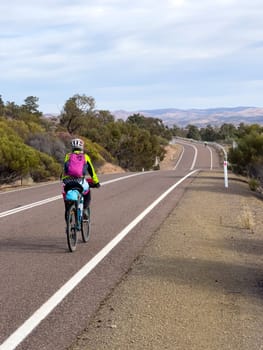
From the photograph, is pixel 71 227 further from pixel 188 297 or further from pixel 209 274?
pixel 188 297

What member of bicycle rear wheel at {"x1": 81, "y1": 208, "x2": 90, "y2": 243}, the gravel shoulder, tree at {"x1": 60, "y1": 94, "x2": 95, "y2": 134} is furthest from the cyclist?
tree at {"x1": 60, "y1": 94, "x2": 95, "y2": 134}

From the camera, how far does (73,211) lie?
9641 millimetres

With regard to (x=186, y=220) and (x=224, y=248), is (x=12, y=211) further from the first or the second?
(x=224, y=248)

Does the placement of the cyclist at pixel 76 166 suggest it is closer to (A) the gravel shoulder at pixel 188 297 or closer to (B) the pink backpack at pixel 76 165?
(B) the pink backpack at pixel 76 165

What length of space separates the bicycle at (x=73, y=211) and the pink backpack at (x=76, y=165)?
159 millimetres

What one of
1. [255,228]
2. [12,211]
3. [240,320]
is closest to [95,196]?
[12,211]

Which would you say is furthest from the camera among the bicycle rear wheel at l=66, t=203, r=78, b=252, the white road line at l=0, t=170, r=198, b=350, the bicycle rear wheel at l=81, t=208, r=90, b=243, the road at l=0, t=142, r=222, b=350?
the bicycle rear wheel at l=81, t=208, r=90, b=243

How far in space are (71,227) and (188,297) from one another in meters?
3.31

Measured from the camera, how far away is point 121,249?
376 inches

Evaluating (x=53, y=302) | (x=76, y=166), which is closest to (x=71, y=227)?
(x=76, y=166)

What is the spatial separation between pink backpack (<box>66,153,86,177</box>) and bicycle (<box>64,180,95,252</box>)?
6.2 inches

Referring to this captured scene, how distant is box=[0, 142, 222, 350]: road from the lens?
18.2ft

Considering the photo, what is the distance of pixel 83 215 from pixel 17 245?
4.17 feet

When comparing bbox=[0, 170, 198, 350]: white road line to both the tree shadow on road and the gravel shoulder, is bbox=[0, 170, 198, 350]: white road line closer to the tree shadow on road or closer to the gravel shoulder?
the gravel shoulder
